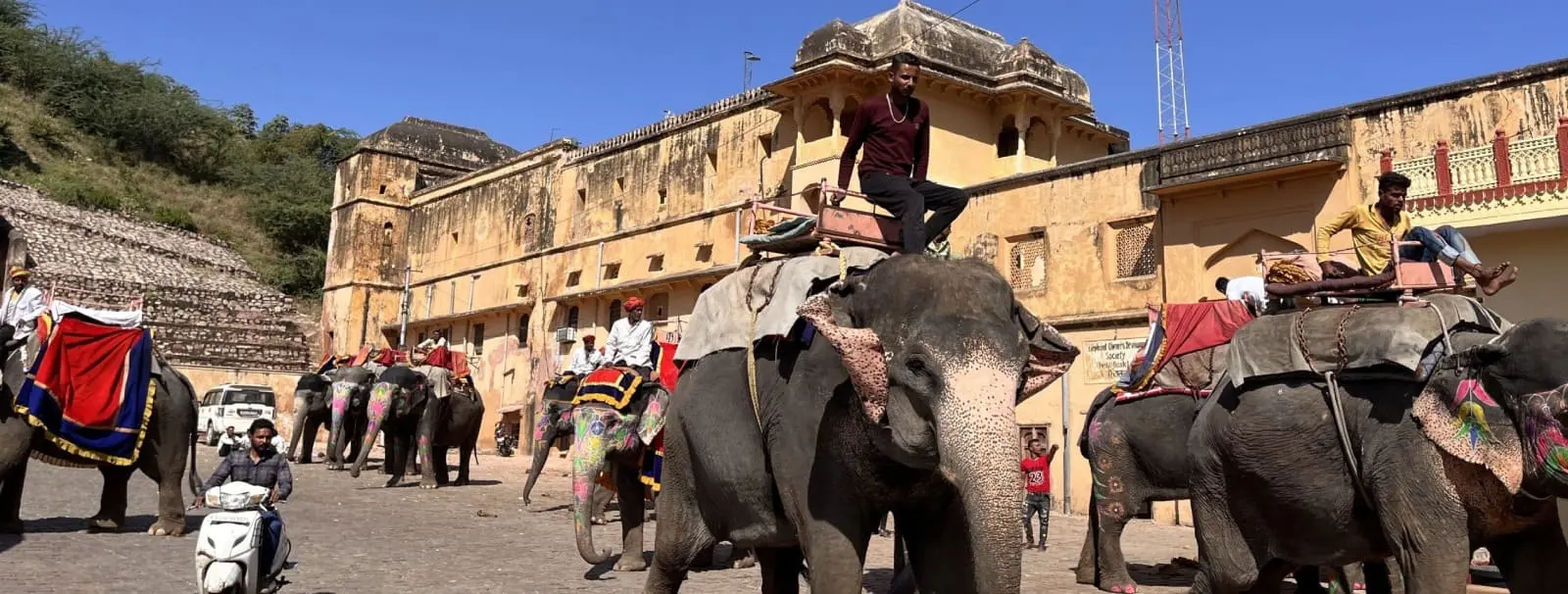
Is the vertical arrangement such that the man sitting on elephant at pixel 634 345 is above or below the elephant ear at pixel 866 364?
above

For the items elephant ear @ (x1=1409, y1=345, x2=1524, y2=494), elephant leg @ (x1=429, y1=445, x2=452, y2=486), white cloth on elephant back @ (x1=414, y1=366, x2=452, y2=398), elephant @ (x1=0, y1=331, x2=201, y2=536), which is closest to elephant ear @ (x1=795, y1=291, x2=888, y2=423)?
elephant ear @ (x1=1409, y1=345, x2=1524, y2=494)

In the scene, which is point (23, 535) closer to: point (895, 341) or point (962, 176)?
point (895, 341)

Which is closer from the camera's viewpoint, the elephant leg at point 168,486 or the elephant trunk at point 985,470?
the elephant trunk at point 985,470

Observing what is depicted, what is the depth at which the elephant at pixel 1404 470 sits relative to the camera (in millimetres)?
4492

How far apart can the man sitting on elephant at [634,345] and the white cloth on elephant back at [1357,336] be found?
5.36 metres

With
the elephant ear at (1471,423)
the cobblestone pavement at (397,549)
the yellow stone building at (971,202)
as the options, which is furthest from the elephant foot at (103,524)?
the yellow stone building at (971,202)

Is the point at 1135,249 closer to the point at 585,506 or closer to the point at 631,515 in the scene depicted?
the point at 631,515

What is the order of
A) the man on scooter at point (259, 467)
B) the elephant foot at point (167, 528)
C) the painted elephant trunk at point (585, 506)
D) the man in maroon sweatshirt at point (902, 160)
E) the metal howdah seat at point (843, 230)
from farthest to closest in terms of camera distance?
the elephant foot at point (167, 528) < the painted elephant trunk at point (585, 506) < the man on scooter at point (259, 467) < the man in maroon sweatshirt at point (902, 160) < the metal howdah seat at point (843, 230)

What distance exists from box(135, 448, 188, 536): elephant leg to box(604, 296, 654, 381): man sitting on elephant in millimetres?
3922

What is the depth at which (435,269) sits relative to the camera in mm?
39969

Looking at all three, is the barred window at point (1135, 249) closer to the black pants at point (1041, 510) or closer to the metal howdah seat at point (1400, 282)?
the black pants at point (1041, 510)

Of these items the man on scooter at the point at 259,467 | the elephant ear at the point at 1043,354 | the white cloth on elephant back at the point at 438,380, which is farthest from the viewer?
the white cloth on elephant back at the point at 438,380

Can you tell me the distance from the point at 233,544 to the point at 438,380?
10978 millimetres

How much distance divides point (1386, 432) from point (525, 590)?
5.45m
